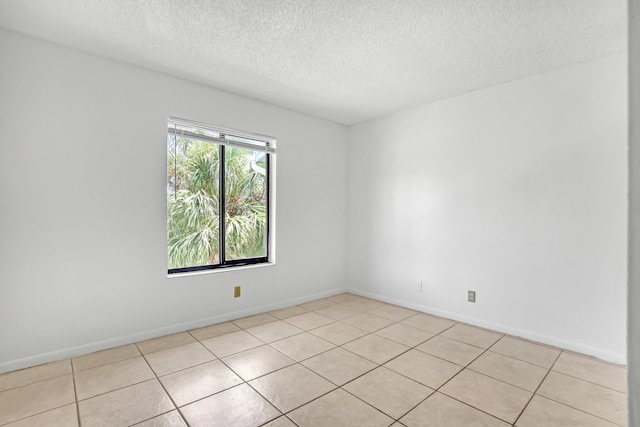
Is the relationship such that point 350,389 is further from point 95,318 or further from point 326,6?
point 326,6

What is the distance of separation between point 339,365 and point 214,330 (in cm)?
131

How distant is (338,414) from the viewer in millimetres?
1754

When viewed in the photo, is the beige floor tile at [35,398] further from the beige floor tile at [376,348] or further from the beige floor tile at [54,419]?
the beige floor tile at [376,348]

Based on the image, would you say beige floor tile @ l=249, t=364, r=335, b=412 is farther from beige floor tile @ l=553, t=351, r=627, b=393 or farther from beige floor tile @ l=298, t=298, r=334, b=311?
beige floor tile @ l=553, t=351, r=627, b=393

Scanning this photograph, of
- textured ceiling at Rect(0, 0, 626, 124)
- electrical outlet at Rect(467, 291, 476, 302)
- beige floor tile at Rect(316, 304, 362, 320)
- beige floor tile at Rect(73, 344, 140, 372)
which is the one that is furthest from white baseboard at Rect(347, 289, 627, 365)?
beige floor tile at Rect(73, 344, 140, 372)

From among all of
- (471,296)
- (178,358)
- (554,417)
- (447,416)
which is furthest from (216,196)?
(554,417)

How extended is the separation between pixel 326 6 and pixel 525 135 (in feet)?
6.91

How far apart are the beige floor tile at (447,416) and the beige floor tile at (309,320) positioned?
142 cm

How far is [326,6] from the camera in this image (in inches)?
74.9

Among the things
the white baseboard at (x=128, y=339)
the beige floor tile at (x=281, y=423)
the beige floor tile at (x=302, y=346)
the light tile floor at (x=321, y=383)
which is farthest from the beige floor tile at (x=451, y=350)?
the white baseboard at (x=128, y=339)

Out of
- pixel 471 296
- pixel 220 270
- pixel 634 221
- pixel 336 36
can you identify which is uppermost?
pixel 336 36

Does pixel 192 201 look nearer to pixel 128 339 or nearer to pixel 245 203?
pixel 245 203

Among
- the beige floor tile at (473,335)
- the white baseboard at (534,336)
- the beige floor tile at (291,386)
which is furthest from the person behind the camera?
the beige floor tile at (473,335)

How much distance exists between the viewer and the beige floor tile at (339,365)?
84.9 inches
